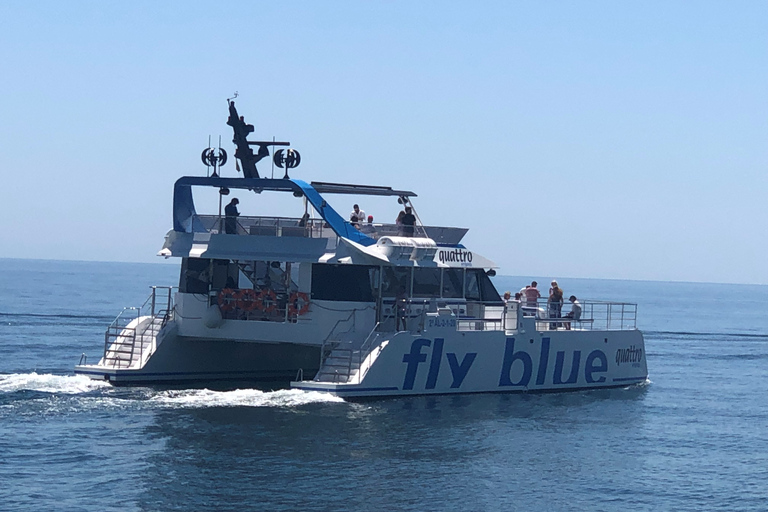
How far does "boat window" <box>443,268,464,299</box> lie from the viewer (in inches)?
1069

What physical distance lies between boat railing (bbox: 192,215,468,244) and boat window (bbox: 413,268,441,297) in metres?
0.78

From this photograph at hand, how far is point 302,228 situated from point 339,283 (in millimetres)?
1394

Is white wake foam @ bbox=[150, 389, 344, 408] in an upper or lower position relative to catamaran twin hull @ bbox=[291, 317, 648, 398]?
lower

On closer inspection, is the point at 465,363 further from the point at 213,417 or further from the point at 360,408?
the point at 213,417

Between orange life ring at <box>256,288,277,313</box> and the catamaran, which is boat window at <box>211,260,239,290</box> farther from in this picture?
→ orange life ring at <box>256,288,277,313</box>

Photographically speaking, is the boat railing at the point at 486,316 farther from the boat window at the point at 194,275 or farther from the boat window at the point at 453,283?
the boat window at the point at 194,275

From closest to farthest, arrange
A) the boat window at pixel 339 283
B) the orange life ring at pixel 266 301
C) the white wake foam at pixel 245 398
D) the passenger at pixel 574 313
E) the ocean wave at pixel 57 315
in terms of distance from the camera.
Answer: the white wake foam at pixel 245 398 < the boat window at pixel 339 283 < the orange life ring at pixel 266 301 < the passenger at pixel 574 313 < the ocean wave at pixel 57 315

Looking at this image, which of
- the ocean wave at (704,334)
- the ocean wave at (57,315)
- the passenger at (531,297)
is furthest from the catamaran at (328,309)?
the ocean wave at (704,334)

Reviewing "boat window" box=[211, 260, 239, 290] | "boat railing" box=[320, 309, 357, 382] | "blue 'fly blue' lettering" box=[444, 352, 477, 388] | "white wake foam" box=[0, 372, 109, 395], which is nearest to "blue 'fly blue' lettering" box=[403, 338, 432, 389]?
"blue 'fly blue' lettering" box=[444, 352, 477, 388]

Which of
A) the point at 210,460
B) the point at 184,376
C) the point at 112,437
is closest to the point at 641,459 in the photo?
the point at 210,460

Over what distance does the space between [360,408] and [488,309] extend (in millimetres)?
5780

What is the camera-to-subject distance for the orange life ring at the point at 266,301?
82.1ft

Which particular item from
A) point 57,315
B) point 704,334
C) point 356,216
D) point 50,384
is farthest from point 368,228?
point 704,334

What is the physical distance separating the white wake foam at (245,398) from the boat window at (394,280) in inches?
134
